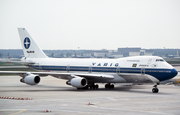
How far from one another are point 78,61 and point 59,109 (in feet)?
69.6

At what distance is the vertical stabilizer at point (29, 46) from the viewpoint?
5075 cm

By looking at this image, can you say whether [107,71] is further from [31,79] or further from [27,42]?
[27,42]

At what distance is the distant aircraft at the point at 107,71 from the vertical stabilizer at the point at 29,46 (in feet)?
9.78

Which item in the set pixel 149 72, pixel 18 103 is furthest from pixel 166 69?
pixel 18 103

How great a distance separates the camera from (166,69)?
3800 centimetres

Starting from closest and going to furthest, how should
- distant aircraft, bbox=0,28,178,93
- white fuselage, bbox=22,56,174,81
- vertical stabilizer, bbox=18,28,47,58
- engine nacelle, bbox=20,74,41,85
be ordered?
white fuselage, bbox=22,56,174,81 < distant aircraft, bbox=0,28,178,93 < engine nacelle, bbox=20,74,41,85 < vertical stabilizer, bbox=18,28,47,58

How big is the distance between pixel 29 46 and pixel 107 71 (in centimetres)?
1578

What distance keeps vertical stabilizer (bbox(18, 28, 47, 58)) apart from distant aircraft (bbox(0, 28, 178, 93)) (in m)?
2.98

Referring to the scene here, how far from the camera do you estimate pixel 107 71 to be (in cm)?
4209

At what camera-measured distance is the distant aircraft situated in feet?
126

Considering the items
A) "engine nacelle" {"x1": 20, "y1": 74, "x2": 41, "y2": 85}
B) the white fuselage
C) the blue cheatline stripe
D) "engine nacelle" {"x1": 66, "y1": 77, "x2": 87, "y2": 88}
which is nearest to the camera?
the blue cheatline stripe

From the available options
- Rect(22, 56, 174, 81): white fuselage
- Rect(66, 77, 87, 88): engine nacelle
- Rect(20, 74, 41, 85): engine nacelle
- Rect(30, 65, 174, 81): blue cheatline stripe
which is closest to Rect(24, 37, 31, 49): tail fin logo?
Rect(22, 56, 174, 81): white fuselage

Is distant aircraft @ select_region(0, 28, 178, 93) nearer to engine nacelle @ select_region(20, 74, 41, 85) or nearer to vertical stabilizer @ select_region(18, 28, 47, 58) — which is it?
engine nacelle @ select_region(20, 74, 41, 85)

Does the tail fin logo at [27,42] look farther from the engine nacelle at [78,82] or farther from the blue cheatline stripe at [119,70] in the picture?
the engine nacelle at [78,82]
